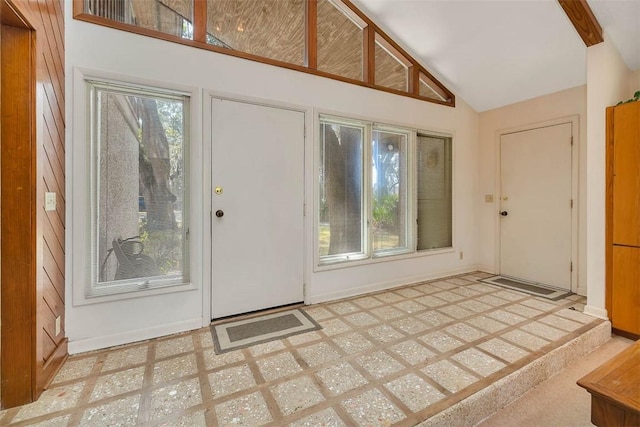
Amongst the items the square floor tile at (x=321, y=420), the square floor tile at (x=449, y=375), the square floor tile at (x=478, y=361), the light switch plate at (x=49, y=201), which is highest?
the light switch plate at (x=49, y=201)

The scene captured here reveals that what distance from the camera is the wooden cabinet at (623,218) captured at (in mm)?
2234

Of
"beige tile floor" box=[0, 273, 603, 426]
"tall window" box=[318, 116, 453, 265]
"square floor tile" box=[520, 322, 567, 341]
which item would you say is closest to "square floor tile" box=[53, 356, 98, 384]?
"beige tile floor" box=[0, 273, 603, 426]

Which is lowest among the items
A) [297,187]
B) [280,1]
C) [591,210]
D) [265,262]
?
[265,262]

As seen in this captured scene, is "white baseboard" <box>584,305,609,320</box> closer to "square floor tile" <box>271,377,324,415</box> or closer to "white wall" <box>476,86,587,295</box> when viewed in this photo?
"white wall" <box>476,86,587,295</box>

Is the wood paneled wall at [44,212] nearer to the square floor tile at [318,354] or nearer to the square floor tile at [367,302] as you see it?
the square floor tile at [318,354]

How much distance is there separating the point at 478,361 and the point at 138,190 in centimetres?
269

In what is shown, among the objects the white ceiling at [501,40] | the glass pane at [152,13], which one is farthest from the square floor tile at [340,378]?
the white ceiling at [501,40]

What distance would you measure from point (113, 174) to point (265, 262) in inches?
54.1

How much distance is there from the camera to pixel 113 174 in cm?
206

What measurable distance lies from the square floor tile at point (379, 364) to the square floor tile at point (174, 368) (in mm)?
1052

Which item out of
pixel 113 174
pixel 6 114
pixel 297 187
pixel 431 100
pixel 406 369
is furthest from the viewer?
pixel 431 100

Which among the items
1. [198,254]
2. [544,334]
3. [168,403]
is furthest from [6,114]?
[544,334]

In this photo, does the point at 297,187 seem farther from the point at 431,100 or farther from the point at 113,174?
the point at 431,100

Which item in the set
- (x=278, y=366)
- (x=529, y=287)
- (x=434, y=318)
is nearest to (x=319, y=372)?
(x=278, y=366)
